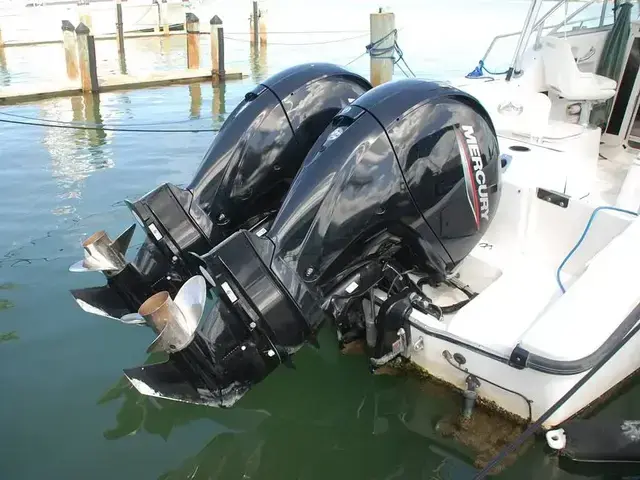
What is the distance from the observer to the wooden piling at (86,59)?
1123cm

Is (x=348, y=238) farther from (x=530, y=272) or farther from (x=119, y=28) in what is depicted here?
(x=119, y=28)

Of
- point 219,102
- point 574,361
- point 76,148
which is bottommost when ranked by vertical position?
point 76,148

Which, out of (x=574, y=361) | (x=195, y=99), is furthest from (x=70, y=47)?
(x=574, y=361)

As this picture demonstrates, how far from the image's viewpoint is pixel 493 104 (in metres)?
4.64

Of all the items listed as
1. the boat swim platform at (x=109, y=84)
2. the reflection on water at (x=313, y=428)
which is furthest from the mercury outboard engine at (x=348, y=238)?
the boat swim platform at (x=109, y=84)

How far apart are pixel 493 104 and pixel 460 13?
102 ft

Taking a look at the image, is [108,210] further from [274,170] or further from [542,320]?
[542,320]

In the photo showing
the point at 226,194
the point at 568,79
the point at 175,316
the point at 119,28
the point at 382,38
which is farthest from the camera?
the point at 119,28

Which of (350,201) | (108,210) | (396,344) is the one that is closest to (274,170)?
(350,201)

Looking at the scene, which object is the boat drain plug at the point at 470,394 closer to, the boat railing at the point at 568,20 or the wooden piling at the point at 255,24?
the boat railing at the point at 568,20

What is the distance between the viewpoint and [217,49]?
1305 centimetres

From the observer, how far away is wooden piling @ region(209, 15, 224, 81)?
510 inches

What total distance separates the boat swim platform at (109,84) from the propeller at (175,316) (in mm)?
9973

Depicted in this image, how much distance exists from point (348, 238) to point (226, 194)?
0.88 metres
